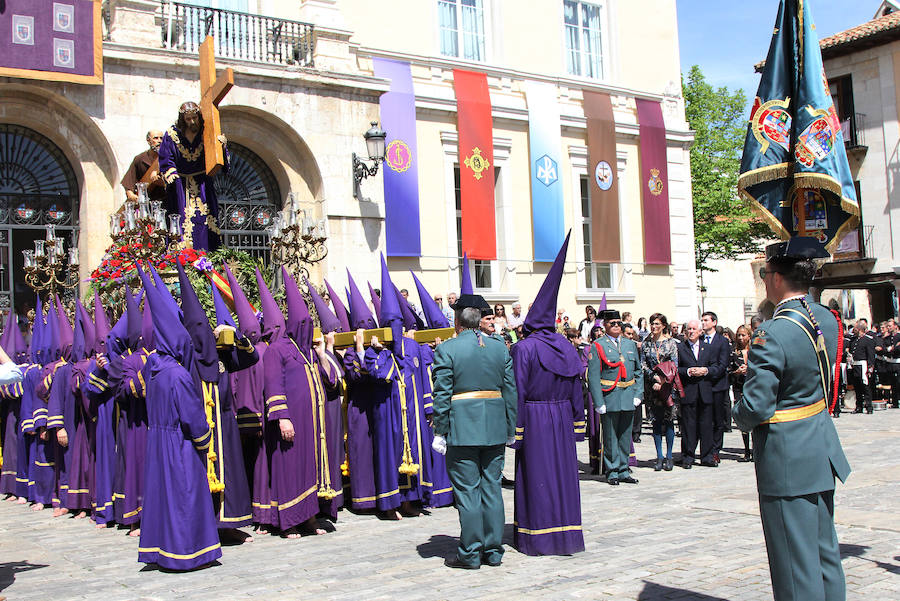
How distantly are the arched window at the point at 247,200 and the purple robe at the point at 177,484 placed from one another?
10119 millimetres

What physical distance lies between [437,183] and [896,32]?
17983 mm

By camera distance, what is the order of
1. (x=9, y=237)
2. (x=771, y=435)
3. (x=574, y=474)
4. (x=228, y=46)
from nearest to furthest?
1. (x=771, y=435)
2. (x=574, y=474)
3. (x=9, y=237)
4. (x=228, y=46)

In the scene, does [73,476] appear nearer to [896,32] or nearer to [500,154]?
[500,154]

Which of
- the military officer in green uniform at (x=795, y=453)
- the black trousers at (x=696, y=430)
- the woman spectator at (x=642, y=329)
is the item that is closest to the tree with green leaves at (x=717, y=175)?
the woman spectator at (x=642, y=329)

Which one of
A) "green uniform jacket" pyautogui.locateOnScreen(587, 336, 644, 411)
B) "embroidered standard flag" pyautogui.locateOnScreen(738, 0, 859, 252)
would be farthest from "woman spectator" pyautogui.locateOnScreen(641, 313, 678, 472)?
"embroidered standard flag" pyautogui.locateOnScreen(738, 0, 859, 252)

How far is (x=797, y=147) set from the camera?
8.92m

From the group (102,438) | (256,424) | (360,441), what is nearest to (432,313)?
(360,441)

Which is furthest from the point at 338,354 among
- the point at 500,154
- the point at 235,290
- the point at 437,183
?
the point at 500,154

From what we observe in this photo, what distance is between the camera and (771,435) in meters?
4.96

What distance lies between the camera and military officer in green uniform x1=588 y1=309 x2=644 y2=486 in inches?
440

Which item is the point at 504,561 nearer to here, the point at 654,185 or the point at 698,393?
the point at 698,393

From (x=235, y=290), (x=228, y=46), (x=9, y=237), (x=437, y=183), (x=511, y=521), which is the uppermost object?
(x=228, y=46)

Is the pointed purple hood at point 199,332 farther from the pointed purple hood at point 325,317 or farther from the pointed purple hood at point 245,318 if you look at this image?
the pointed purple hood at point 325,317

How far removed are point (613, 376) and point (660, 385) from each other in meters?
1.00
